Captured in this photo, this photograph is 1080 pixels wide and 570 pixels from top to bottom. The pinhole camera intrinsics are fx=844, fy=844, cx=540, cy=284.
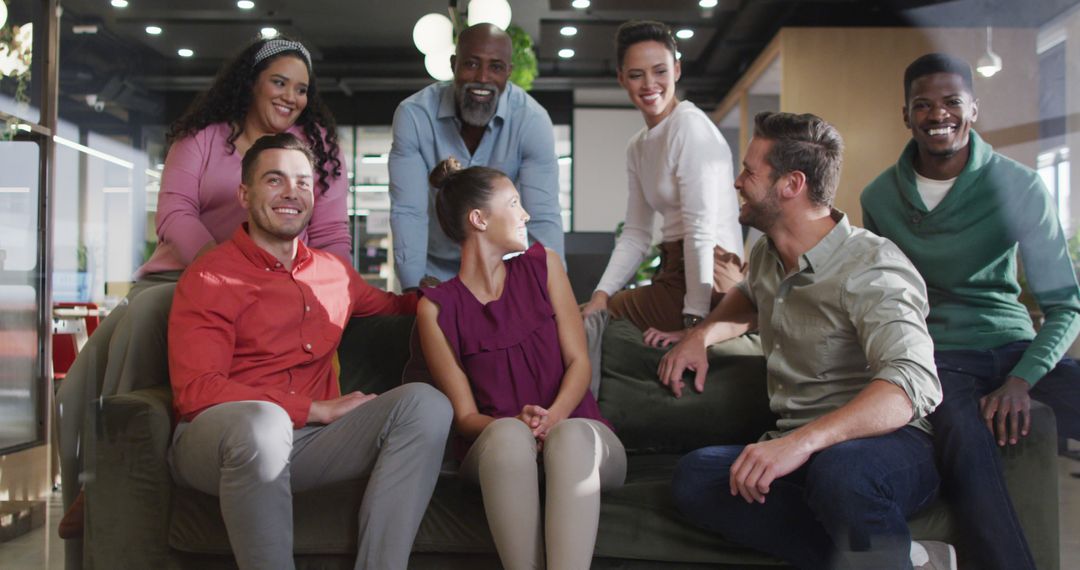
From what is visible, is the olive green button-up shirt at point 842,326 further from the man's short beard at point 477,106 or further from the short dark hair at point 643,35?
the man's short beard at point 477,106

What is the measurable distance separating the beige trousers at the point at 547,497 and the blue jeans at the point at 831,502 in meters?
0.20

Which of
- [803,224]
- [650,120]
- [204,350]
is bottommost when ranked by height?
[204,350]

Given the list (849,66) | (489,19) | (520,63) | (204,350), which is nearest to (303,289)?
(204,350)

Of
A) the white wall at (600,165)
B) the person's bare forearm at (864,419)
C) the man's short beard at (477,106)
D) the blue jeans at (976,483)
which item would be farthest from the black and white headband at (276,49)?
the white wall at (600,165)

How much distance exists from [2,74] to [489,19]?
1693mm

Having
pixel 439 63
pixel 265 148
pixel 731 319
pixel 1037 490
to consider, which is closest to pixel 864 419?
pixel 1037 490

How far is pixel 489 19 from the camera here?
3.34 meters

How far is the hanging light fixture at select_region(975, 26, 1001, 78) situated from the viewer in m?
1.78

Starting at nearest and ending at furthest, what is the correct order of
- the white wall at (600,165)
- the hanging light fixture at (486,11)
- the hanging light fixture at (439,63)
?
the hanging light fixture at (486,11) < the hanging light fixture at (439,63) < the white wall at (600,165)

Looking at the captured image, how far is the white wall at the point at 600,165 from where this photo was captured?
6.91m

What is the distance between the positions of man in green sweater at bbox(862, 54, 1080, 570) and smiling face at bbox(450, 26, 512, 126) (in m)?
0.99

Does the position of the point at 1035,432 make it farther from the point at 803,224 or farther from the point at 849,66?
the point at 849,66

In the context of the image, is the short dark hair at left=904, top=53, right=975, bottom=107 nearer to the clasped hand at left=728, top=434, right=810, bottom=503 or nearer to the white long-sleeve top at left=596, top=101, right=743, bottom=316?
the white long-sleeve top at left=596, top=101, right=743, bottom=316

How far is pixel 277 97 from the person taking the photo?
2037 millimetres
